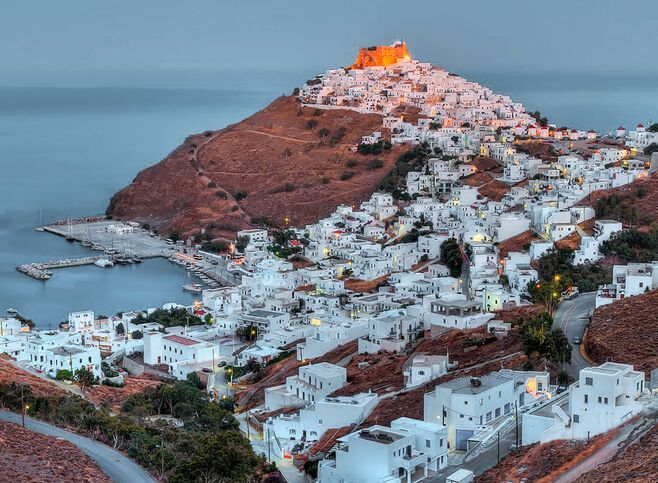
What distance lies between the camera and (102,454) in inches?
607

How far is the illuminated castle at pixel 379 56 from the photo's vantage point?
68.8m

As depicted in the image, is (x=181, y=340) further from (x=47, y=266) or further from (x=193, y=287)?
(x=47, y=266)

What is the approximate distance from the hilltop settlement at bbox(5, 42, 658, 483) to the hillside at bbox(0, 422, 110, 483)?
1252mm

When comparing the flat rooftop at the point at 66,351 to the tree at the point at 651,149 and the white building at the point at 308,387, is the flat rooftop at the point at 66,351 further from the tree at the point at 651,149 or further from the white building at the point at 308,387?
the tree at the point at 651,149

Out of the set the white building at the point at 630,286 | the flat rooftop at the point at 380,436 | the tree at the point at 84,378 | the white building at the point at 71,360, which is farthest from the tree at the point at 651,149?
the flat rooftop at the point at 380,436

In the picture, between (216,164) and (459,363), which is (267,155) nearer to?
(216,164)

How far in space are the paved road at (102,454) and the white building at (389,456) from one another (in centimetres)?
270

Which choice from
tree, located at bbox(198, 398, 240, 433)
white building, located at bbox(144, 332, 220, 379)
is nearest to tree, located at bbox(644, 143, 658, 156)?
white building, located at bbox(144, 332, 220, 379)

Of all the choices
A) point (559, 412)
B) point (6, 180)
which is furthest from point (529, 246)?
point (6, 180)

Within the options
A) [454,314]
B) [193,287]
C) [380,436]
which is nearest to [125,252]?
[193,287]


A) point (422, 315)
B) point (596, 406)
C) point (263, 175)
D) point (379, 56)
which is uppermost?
point (379, 56)

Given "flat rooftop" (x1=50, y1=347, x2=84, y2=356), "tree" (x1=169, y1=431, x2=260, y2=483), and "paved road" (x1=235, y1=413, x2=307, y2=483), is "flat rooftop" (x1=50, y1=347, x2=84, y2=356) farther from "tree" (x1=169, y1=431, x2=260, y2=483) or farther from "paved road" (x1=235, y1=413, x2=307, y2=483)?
"tree" (x1=169, y1=431, x2=260, y2=483)

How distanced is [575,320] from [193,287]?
21137 mm

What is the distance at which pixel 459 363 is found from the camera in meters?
20.6
